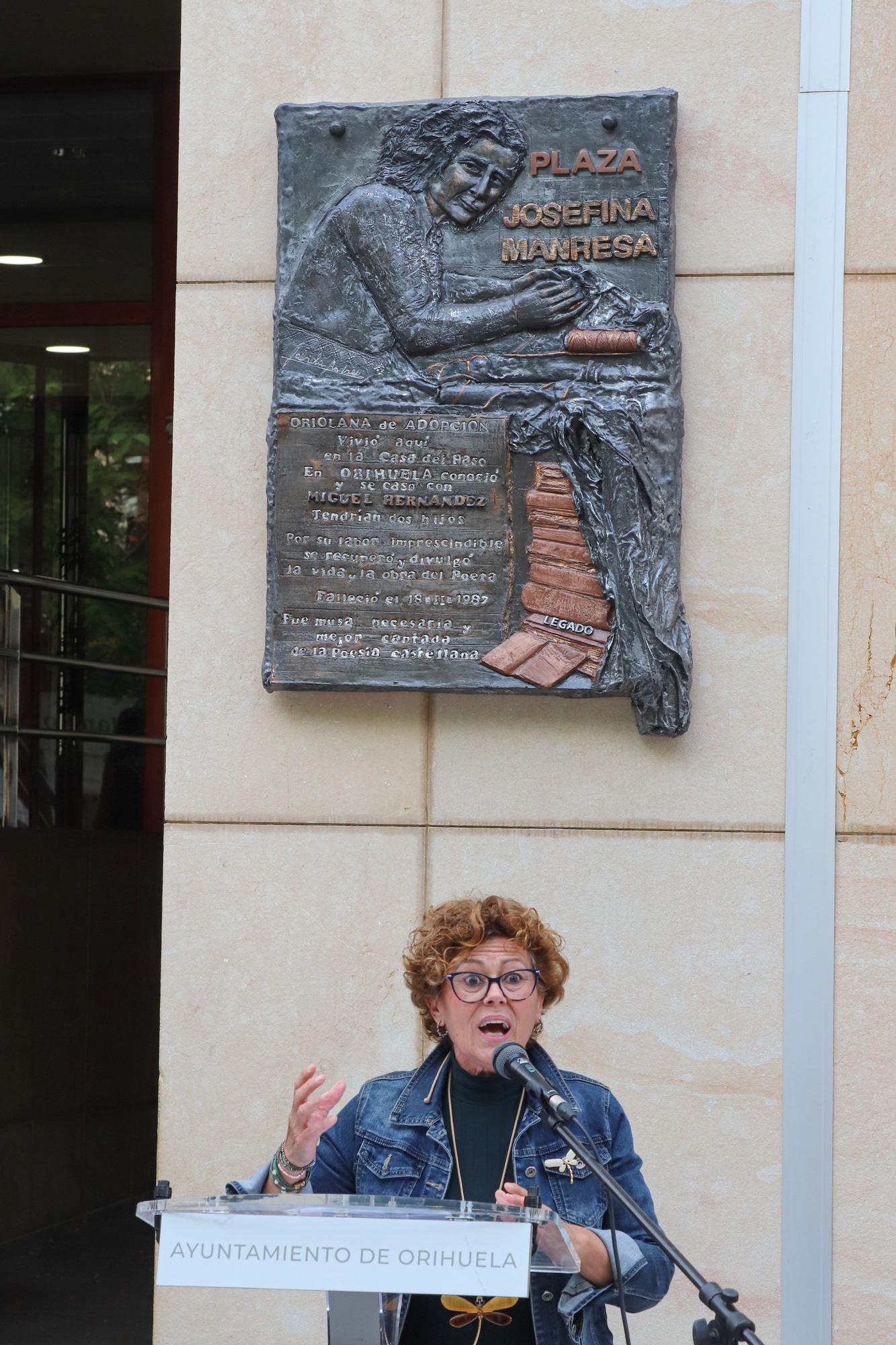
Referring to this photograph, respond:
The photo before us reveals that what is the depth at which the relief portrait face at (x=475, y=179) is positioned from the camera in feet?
14.6

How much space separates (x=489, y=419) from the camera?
14.4 ft

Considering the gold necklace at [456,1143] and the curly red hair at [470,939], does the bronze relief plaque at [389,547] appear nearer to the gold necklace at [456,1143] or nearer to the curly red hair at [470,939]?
the curly red hair at [470,939]

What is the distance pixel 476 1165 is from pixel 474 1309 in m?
0.28

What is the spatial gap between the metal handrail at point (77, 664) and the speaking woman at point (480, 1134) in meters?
5.06

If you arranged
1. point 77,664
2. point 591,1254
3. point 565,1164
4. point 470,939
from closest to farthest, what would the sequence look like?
point 591,1254, point 565,1164, point 470,939, point 77,664

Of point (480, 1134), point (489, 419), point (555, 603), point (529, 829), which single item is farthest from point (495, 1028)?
point (489, 419)

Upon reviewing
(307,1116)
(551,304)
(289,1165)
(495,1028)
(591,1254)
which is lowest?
(591,1254)

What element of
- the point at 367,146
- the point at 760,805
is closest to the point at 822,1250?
the point at 760,805

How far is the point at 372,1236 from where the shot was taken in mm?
2594

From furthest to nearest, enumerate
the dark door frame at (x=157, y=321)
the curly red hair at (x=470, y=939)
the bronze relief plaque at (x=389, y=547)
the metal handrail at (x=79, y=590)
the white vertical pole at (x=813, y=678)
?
the dark door frame at (x=157, y=321) → the metal handrail at (x=79, y=590) → the bronze relief plaque at (x=389, y=547) → the white vertical pole at (x=813, y=678) → the curly red hair at (x=470, y=939)

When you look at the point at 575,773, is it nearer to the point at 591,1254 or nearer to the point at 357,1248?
the point at 591,1254

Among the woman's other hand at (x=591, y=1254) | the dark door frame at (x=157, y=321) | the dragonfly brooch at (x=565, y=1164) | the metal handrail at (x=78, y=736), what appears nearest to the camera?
the woman's other hand at (x=591, y=1254)

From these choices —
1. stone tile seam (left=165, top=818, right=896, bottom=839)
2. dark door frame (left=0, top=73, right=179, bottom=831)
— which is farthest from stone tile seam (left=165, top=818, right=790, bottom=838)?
dark door frame (left=0, top=73, right=179, bottom=831)

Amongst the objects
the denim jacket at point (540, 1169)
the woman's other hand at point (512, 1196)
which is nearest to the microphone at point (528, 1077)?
the woman's other hand at point (512, 1196)
